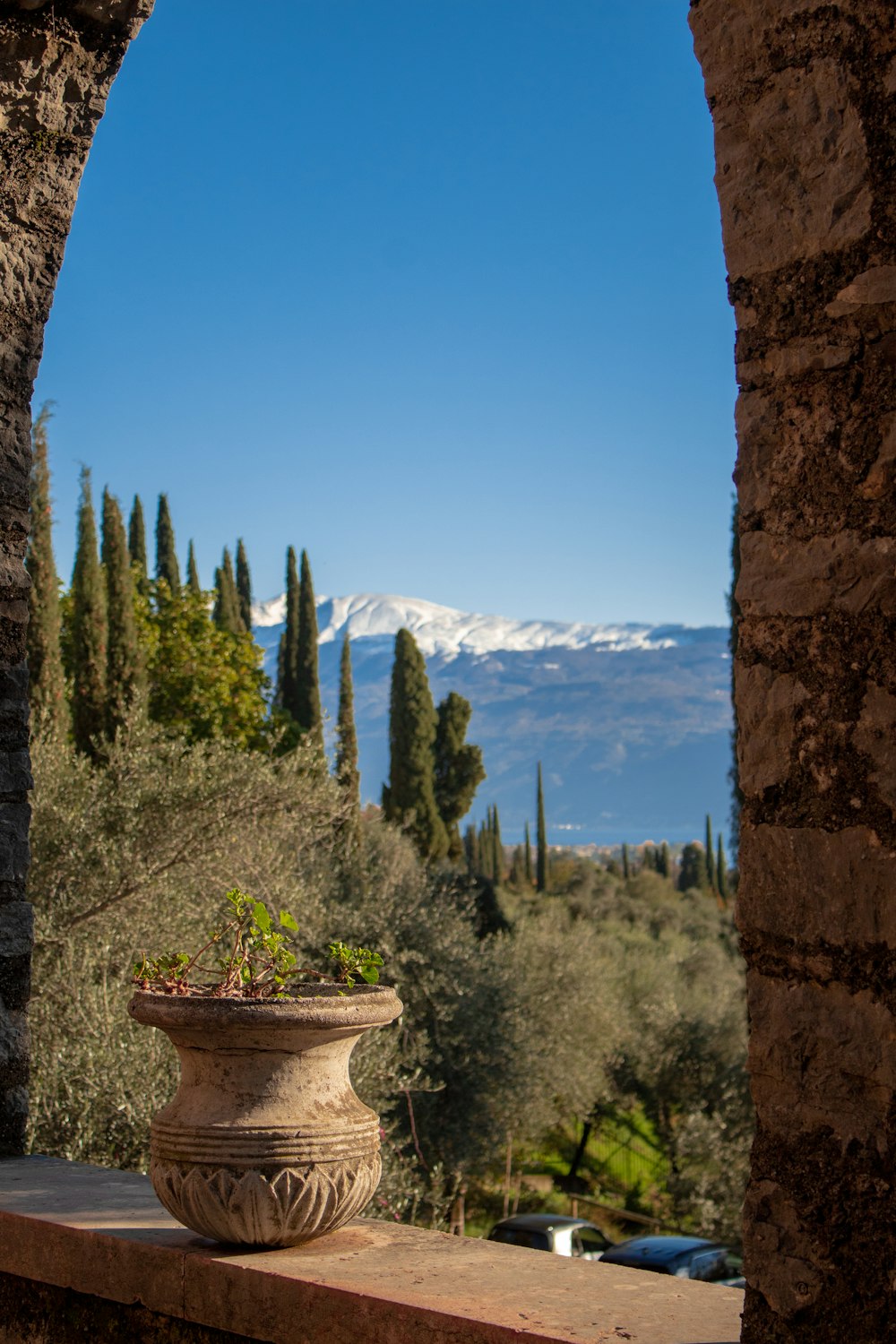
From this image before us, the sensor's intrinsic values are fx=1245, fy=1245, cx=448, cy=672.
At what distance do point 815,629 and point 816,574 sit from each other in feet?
0.22

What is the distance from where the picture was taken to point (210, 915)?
9758mm

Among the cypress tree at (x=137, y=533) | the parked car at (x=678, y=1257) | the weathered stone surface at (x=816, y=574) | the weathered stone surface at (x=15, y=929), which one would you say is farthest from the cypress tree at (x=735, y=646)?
the cypress tree at (x=137, y=533)

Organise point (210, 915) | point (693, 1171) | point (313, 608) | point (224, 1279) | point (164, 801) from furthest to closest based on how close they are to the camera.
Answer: point (313, 608) → point (693, 1171) → point (164, 801) → point (210, 915) → point (224, 1279)

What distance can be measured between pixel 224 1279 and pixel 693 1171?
16.7m

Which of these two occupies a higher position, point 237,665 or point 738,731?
point 237,665

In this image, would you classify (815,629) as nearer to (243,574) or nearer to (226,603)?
(226,603)

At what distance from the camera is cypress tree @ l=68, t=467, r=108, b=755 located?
15836mm

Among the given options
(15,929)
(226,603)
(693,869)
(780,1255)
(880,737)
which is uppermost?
(226,603)

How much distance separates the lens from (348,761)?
76.4 feet

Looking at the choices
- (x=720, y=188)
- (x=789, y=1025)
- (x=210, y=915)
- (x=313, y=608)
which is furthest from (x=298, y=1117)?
(x=313, y=608)

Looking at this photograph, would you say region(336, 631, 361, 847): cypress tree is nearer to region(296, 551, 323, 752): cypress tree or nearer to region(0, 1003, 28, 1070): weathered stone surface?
region(296, 551, 323, 752): cypress tree

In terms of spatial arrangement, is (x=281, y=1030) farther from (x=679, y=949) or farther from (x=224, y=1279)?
(x=679, y=949)

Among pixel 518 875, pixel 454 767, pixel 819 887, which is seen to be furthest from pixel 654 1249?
pixel 518 875

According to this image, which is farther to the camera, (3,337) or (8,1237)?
(3,337)
